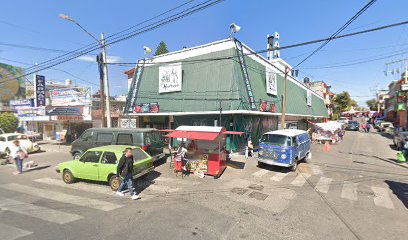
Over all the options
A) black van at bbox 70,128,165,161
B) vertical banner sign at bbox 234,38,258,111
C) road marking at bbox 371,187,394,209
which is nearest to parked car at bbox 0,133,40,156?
black van at bbox 70,128,165,161

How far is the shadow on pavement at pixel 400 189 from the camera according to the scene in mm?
7665

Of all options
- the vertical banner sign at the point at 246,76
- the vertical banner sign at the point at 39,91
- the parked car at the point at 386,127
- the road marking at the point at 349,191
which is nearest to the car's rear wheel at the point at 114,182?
the road marking at the point at 349,191

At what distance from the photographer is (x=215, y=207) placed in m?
6.83

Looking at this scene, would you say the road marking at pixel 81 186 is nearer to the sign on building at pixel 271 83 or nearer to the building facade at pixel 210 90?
the building facade at pixel 210 90

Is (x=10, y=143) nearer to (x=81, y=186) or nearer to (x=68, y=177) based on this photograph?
(x=68, y=177)

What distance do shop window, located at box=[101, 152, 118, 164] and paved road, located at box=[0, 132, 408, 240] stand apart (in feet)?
3.74

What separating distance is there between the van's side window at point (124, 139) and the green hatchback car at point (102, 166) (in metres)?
2.65

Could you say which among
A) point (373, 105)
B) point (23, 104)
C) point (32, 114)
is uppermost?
point (373, 105)

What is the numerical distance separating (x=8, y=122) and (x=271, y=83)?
3216cm

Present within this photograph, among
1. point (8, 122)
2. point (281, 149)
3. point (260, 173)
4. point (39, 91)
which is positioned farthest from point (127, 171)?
point (8, 122)

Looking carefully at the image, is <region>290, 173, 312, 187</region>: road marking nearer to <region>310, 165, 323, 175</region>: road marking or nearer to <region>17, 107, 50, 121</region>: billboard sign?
<region>310, 165, 323, 175</region>: road marking

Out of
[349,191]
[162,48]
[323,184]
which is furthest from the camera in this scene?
[162,48]

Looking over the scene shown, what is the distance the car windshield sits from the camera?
11.5 meters

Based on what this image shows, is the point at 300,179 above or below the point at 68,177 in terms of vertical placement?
below
